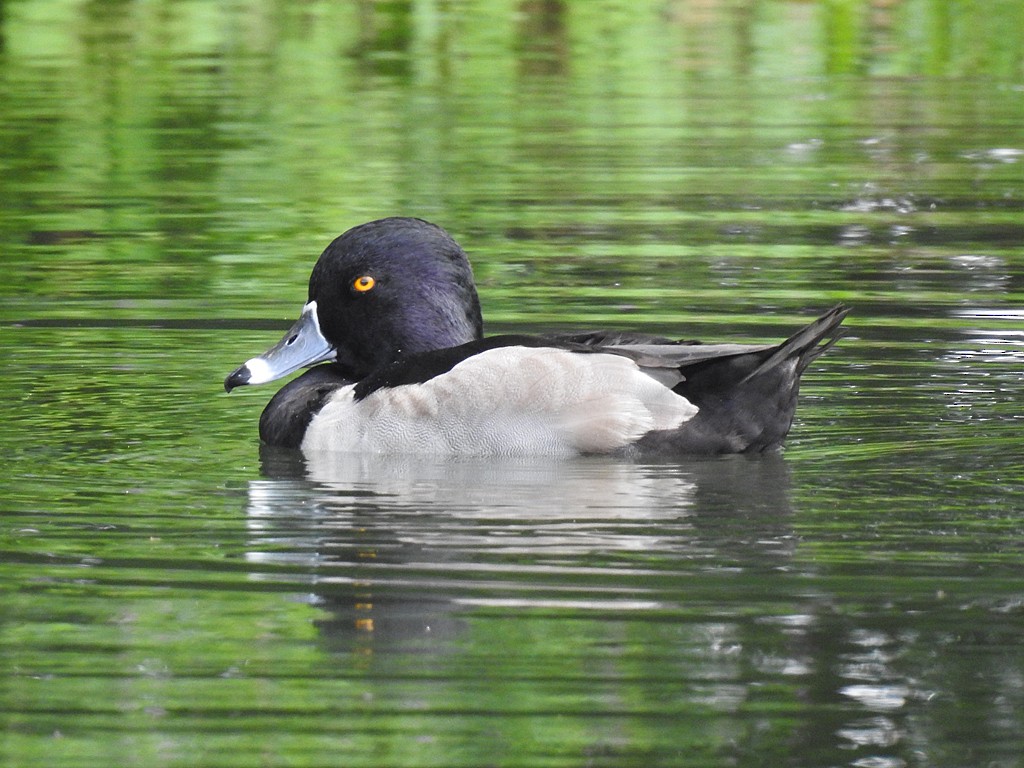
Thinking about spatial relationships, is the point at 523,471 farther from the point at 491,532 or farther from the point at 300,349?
the point at 300,349

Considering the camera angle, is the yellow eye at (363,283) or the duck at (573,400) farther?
the yellow eye at (363,283)

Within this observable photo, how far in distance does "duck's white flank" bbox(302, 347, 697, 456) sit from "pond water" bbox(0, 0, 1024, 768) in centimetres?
11

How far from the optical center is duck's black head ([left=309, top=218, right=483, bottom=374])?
7.73m

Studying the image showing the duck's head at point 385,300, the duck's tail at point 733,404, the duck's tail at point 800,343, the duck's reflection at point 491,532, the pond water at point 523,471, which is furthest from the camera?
the duck's head at point 385,300

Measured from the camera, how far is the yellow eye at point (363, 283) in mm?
7770

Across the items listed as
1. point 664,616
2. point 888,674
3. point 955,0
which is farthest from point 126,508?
point 955,0

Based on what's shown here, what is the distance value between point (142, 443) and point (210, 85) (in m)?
11.7

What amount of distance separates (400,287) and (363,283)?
142 millimetres

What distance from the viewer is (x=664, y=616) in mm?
5027

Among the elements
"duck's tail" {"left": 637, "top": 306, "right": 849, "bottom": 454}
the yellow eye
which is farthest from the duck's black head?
"duck's tail" {"left": 637, "top": 306, "right": 849, "bottom": 454}

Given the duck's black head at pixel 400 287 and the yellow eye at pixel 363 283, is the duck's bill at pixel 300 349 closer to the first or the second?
the duck's black head at pixel 400 287

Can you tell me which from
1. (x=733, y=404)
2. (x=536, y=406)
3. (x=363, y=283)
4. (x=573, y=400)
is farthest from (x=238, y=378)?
(x=733, y=404)

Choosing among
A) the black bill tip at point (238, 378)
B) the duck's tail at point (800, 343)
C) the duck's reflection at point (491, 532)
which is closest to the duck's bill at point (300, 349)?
the black bill tip at point (238, 378)

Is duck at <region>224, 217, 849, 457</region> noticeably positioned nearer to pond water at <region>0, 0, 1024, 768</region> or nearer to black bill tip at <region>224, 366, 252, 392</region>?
pond water at <region>0, 0, 1024, 768</region>
